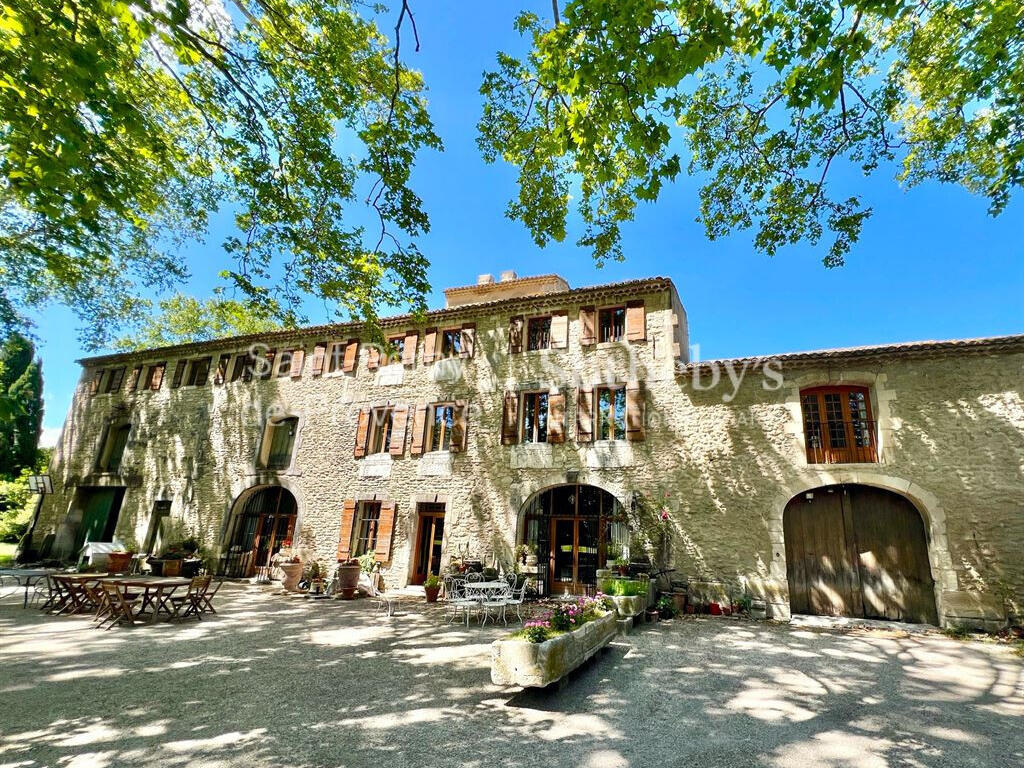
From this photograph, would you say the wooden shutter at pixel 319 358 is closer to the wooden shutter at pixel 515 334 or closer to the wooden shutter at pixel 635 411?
the wooden shutter at pixel 515 334

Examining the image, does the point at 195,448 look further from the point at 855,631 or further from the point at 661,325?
the point at 855,631

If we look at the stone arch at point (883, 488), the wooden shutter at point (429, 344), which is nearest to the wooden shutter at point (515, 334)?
the wooden shutter at point (429, 344)

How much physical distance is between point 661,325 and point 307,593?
10.9 meters

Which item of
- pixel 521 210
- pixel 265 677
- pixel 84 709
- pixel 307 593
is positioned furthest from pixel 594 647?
pixel 307 593

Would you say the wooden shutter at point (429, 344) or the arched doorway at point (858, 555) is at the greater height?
the wooden shutter at point (429, 344)

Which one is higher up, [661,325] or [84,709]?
[661,325]

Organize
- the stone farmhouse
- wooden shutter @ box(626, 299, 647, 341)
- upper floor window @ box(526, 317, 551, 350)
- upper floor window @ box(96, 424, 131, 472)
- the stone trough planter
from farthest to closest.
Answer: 1. upper floor window @ box(96, 424, 131, 472)
2. upper floor window @ box(526, 317, 551, 350)
3. wooden shutter @ box(626, 299, 647, 341)
4. the stone farmhouse
5. the stone trough planter

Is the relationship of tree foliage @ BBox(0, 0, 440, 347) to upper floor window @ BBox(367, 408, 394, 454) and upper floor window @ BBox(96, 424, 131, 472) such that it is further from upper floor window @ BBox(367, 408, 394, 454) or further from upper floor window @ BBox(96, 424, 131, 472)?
upper floor window @ BBox(96, 424, 131, 472)

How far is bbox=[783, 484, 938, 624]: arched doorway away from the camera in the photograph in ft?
28.5

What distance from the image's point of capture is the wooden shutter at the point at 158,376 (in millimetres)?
16969

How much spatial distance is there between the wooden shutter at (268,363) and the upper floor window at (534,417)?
356 inches

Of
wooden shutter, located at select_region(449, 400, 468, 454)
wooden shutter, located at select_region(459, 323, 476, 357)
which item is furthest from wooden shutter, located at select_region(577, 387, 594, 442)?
wooden shutter, located at select_region(459, 323, 476, 357)

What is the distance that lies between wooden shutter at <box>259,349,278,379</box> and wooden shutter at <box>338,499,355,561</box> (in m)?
5.74

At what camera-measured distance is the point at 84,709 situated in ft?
13.9
